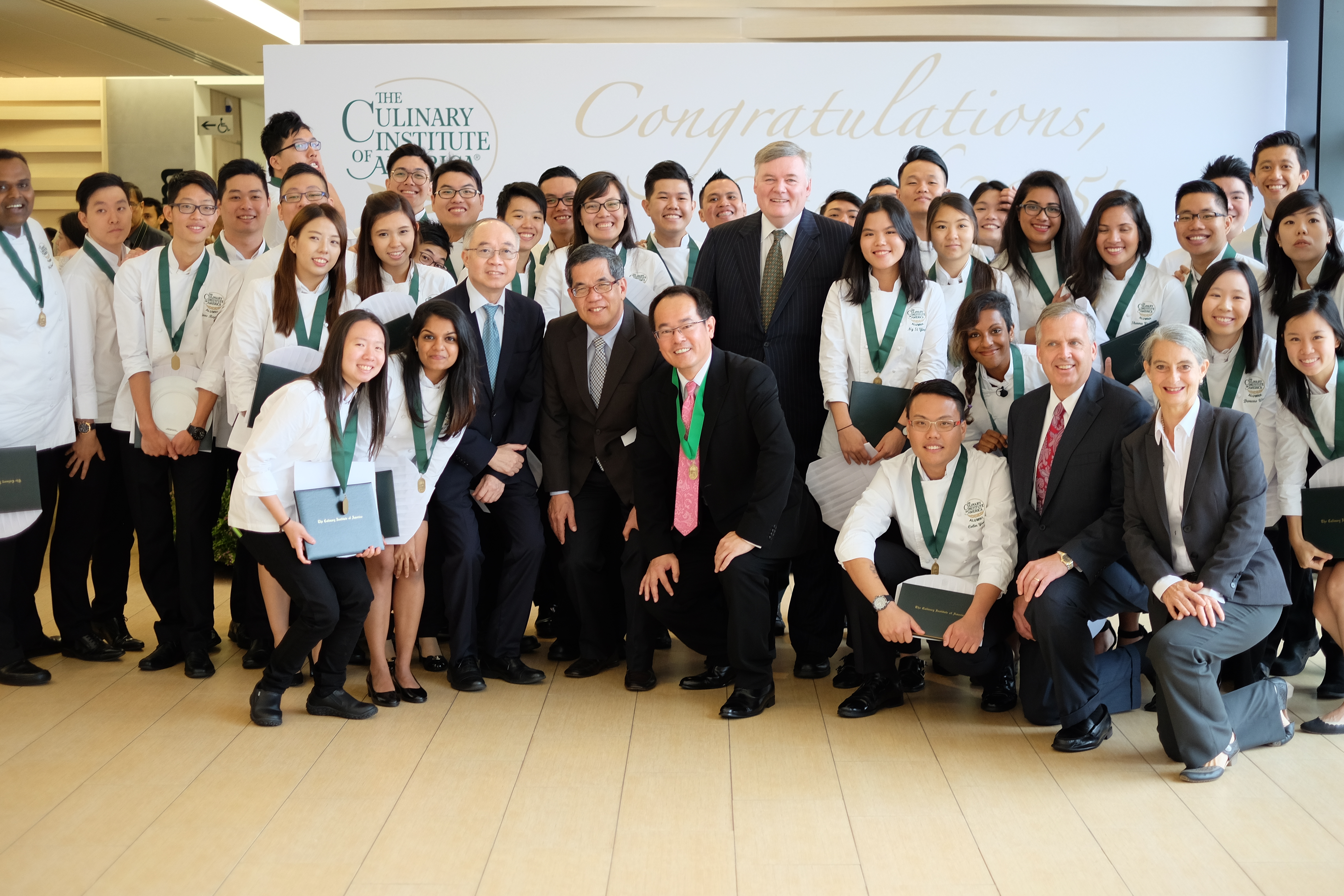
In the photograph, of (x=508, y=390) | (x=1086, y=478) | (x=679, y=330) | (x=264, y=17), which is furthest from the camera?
(x=264, y=17)

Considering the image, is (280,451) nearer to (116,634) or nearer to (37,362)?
(37,362)

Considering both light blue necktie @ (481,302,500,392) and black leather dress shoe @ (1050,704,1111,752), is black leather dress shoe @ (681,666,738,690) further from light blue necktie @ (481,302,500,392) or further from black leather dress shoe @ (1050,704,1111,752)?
light blue necktie @ (481,302,500,392)

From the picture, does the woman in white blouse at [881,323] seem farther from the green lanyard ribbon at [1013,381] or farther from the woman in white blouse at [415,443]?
the woman in white blouse at [415,443]

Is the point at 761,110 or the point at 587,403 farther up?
the point at 761,110

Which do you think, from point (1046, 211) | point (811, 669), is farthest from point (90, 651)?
point (1046, 211)

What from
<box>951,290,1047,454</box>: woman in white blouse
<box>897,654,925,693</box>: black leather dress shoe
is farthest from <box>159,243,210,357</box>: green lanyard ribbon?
<box>897,654,925,693</box>: black leather dress shoe

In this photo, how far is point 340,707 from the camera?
3.54 meters

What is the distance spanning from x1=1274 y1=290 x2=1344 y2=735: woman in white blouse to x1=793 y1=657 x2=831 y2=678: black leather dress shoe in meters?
1.49

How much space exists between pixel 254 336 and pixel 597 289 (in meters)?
1.14

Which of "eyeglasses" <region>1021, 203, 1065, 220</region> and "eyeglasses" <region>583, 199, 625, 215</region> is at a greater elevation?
"eyeglasses" <region>1021, 203, 1065, 220</region>

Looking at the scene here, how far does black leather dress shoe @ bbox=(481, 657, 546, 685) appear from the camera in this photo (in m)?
3.90

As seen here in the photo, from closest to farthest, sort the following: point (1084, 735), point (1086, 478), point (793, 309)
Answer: point (1084, 735) < point (1086, 478) < point (793, 309)

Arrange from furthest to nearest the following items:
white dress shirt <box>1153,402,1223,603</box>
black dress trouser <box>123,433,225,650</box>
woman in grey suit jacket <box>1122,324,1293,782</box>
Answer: black dress trouser <box>123,433,225,650</box> → white dress shirt <box>1153,402,1223,603</box> → woman in grey suit jacket <box>1122,324,1293,782</box>

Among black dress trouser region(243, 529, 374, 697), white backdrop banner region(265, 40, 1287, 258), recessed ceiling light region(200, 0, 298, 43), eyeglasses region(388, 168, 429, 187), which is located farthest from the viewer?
recessed ceiling light region(200, 0, 298, 43)
